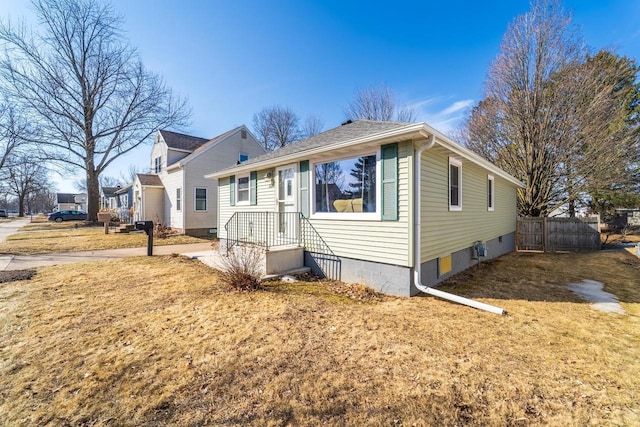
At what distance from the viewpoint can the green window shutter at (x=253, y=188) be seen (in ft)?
28.0

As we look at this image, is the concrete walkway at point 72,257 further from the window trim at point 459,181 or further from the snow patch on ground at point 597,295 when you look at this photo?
the snow patch on ground at point 597,295

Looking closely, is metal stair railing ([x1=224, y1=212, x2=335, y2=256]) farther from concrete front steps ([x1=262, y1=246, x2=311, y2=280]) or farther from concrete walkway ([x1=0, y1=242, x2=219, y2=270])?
concrete walkway ([x1=0, y1=242, x2=219, y2=270])

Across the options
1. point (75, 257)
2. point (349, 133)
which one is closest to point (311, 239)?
point (349, 133)

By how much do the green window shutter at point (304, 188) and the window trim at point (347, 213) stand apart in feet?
0.38

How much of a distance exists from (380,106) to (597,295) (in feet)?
59.7

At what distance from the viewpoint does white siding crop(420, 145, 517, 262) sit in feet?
17.8

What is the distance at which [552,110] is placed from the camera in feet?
43.3

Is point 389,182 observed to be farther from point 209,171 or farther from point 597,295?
point 209,171

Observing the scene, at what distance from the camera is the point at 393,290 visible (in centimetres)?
525

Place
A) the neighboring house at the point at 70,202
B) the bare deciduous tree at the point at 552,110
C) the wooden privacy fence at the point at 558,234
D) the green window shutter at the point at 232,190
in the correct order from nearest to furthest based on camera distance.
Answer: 1. the green window shutter at the point at 232,190
2. the wooden privacy fence at the point at 558,234
3. the bare deciduous tree at the point at 552,110
4. the neighboring house at the point at 70,202

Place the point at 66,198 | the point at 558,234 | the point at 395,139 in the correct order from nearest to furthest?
the point at 395,139 < the point at 558,234 < the point at 66,198

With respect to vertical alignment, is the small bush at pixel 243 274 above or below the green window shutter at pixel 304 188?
below

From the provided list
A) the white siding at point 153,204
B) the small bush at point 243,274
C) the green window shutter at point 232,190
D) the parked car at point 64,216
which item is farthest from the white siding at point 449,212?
the parked car at point 64,216

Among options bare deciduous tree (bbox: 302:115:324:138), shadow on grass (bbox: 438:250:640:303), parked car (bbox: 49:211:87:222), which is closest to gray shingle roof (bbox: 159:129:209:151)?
bare deciduous tree (bbox: 302:115:324:138)
